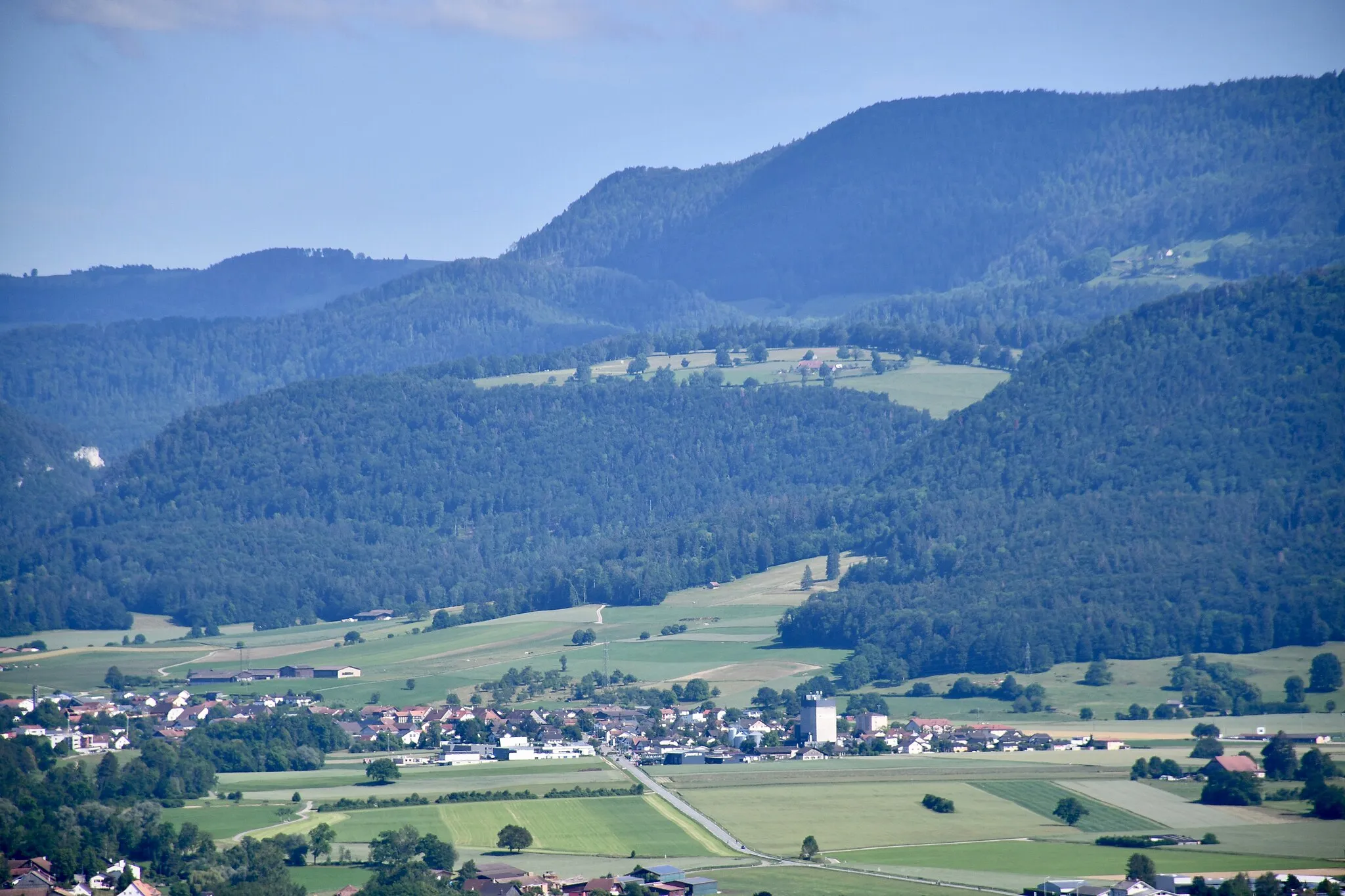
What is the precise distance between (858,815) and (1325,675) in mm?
37875

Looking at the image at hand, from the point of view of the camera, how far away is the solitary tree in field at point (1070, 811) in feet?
243

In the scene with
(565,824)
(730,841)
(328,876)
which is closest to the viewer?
(328,876)

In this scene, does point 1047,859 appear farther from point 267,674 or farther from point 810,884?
point 267,674

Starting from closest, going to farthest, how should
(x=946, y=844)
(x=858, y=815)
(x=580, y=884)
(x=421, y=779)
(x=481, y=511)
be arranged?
(x=580, y=884)
(x=946, y=844)
(x=858, y=815)
(x=421, y=779)
(x=481, y=511)

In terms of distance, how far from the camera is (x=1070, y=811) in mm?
74438

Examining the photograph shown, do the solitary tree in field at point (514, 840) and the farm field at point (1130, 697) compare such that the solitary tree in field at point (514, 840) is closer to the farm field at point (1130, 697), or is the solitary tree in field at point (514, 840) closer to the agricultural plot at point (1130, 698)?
the agricultural plot at point (1130, 698)

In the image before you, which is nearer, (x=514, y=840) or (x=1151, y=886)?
(x=1151, y=886)

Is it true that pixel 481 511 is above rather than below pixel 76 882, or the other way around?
above

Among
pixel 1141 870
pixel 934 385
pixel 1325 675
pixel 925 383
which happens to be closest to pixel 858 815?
pixel 1141 870

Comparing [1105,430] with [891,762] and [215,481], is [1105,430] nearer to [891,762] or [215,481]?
[891,762]

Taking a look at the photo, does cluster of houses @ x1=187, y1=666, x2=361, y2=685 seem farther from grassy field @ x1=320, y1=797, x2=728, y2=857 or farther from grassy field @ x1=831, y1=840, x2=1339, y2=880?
grassy field @ x1=831, y1=840, x2=1339, y2=880

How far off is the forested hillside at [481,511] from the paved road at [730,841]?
2392 inches

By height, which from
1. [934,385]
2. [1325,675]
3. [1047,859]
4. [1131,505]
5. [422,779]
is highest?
[934,385]

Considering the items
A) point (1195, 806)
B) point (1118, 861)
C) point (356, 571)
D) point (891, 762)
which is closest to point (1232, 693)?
point (891, 762)
